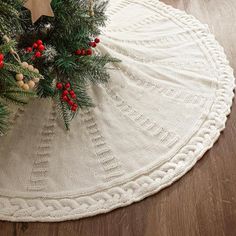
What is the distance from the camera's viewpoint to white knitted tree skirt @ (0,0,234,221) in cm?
98

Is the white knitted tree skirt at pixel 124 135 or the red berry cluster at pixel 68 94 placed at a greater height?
the red berry cluster at pixel 68 94

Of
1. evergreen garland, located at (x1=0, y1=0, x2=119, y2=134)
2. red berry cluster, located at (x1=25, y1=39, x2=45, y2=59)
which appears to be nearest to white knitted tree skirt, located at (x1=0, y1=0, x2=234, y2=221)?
evergreen garland, located at (x1=0, y1=0, x2=119, y2=134)

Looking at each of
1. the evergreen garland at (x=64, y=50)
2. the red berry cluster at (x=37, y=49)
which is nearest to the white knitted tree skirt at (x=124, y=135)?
the evergreen garland at (x=64, y=50)

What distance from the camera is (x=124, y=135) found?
113 centimetres

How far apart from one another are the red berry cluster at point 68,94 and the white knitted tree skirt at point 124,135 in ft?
0.38

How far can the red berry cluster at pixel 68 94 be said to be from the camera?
1.03 m

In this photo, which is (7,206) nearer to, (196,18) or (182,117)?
(182,117)

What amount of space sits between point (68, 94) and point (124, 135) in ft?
0.74

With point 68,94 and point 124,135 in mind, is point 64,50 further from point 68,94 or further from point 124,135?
point 124,135

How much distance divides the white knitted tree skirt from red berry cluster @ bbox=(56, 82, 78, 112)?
4.6 inches

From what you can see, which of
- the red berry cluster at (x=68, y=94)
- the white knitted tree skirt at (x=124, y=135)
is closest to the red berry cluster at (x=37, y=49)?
the red berry cluster at (x=68, y=94)

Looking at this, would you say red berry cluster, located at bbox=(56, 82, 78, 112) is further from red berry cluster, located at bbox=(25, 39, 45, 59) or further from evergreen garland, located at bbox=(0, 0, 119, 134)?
red berry cluster, located at bbox=(25, 39, 45, 59)

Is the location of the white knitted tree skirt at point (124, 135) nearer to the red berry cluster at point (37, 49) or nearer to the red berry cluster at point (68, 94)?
the red berry cluster at point (68, 94)

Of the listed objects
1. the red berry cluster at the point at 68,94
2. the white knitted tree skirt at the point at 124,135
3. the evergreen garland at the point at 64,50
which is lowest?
the white knitted tree skirt at the point at 124,135
